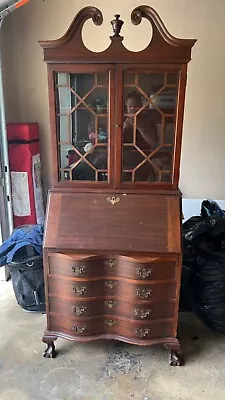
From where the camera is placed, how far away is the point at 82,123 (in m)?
1.89

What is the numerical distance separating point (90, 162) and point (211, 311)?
47.8 inches

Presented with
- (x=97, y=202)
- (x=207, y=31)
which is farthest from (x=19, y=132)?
(x=207, y=31)

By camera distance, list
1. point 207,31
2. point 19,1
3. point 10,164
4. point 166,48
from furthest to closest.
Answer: point 10,164 < point 207,31 < point 19,1 < point 166,48

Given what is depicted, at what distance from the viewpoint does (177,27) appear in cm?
260

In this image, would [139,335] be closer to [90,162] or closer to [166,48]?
[90,162]

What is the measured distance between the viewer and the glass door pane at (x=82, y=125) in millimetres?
1812

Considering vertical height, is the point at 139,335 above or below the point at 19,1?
below

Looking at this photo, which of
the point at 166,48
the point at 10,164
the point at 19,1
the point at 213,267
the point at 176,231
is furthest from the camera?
the point at 10,164

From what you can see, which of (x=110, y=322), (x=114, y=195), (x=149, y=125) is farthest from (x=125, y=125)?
(x=110, y=322)

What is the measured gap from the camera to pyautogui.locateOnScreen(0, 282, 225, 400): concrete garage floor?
176 centimetres

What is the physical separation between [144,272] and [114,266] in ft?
0.55

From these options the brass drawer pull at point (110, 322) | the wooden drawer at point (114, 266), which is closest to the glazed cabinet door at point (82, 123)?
the wooden drawer at point (114, 266)

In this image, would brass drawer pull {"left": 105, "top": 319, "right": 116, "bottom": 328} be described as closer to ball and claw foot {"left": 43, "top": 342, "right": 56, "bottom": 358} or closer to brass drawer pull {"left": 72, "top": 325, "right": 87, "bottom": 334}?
brass drawer pull {"left": 72, "top": 325, "right": 87, "bottom": 334}

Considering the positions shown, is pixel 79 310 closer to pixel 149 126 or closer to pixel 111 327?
pixel 111 327
